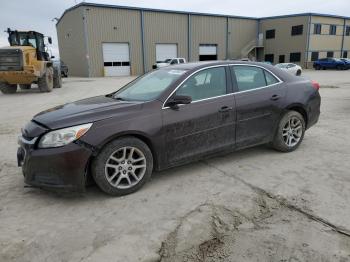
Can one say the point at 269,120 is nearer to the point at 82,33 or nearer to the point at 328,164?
the point at 328,164

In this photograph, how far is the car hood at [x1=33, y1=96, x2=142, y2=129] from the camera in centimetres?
362

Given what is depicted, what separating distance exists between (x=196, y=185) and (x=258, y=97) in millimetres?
1714

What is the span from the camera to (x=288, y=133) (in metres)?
5.27

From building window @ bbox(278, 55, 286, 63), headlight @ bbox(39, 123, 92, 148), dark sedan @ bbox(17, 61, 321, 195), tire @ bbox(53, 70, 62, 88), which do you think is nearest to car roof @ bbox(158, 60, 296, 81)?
dark sedan @ bbox(17, 61, 321, 195)

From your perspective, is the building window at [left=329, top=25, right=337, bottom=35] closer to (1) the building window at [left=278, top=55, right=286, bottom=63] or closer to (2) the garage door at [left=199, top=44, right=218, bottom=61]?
(1) the building window at [left=278, top=55, right=286, bottom=63]

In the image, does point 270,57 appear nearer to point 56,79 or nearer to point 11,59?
point 56,79

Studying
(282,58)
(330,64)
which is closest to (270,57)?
(282,58)

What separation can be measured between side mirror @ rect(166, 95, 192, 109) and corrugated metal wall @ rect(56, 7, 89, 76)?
1312 inches

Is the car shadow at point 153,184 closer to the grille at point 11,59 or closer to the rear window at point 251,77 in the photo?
the rear window at point 251,77

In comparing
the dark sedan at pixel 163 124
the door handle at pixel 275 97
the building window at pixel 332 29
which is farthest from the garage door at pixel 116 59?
the door handle at pixel 275 97

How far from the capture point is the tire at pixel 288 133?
16.9 ft

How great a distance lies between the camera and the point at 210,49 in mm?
43312

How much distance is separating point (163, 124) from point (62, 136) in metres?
1.19

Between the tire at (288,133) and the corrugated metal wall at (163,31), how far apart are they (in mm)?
34475
